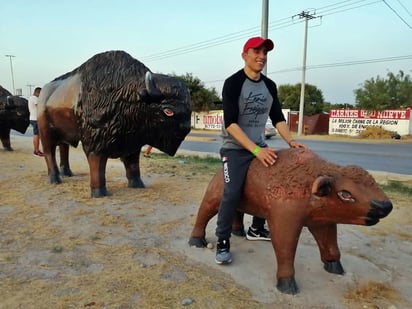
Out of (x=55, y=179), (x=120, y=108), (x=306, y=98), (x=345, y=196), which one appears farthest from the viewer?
(x=306, y=98)

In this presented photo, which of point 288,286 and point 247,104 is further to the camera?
point 247,104

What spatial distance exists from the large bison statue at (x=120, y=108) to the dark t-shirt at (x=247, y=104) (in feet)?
6.17

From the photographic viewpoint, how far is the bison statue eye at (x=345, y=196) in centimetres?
274

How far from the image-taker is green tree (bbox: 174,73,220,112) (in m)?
38.1

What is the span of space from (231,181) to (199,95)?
35.7 m

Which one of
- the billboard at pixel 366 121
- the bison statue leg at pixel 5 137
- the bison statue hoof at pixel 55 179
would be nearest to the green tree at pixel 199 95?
the billboard at pixel 366 121

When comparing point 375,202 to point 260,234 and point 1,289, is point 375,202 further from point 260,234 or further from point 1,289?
point 1,289

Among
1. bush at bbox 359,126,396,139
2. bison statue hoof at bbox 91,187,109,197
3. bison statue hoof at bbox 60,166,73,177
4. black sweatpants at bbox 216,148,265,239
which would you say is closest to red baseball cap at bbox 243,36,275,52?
black sweatpants at bbox 216,148,265,239

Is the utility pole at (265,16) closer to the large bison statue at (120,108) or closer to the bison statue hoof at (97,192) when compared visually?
the large bison statue at (120,108)

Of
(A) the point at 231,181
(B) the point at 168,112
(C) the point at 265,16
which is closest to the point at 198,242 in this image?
(A) the point at 231,181

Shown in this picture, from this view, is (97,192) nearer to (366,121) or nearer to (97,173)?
(97,173)

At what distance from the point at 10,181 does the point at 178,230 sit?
3989 mm

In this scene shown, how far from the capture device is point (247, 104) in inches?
125

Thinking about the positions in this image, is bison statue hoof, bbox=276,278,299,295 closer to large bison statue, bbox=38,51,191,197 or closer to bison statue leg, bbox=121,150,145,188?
large bison statue, bbox=38,51,191,197
